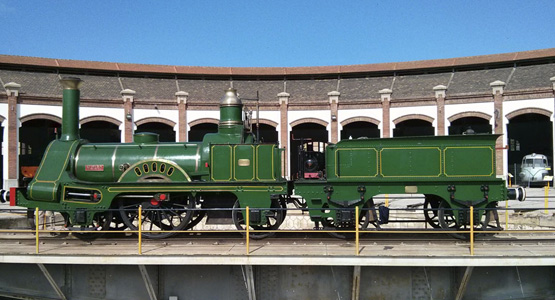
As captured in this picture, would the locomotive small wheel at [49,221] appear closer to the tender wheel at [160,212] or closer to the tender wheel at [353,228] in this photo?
the tender wheel at [160,212]

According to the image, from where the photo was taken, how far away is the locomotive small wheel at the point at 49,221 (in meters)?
12.5

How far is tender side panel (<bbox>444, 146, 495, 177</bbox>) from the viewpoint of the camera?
1142cm

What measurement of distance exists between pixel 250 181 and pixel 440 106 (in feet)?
72.9

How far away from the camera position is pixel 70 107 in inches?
512

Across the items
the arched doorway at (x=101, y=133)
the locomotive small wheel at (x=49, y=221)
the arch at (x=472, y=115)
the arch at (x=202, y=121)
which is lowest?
the locomotive small wheel at (x=49, y=221)

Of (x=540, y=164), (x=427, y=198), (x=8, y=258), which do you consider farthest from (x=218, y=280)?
(x=540, y=164)

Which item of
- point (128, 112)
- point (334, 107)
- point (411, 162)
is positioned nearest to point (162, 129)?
point (128, 112)

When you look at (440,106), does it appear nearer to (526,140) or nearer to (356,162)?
(526,140)

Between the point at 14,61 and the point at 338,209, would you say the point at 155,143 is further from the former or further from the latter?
the point at 14,61

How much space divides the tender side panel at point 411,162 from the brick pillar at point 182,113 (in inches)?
847

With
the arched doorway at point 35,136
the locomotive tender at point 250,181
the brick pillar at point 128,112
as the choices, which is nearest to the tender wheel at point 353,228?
the locomotive tender at point 250,181

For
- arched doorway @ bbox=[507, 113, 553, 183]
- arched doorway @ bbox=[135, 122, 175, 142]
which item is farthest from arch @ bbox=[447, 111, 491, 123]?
arched doorway @ bbox=[135, 122, 175, 142]

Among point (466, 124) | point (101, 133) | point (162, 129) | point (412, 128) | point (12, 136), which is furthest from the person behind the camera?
point (412, 128)

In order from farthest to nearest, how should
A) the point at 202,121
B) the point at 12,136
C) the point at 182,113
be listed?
the point at 202,121
the point at 182,113
the point at 12,136
